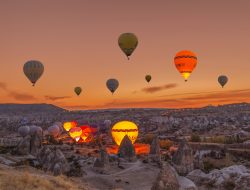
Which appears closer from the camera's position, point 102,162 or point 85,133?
point 102,162

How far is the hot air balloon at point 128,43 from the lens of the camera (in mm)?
54506

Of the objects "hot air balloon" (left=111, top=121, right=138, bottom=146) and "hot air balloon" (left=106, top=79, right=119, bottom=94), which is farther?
"hot air balloon" (left=106, top=79, right=119, bottom=94)

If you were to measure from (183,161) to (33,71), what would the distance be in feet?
96.3

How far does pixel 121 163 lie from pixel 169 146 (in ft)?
74.9

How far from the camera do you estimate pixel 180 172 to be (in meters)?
42.3

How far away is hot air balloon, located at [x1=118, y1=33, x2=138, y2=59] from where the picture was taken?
54.5 meters

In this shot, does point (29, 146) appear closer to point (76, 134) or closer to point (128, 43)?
point (128, 43)

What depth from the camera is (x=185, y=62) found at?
5575 centimetres

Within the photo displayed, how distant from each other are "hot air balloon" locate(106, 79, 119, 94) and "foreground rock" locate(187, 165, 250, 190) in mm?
42196

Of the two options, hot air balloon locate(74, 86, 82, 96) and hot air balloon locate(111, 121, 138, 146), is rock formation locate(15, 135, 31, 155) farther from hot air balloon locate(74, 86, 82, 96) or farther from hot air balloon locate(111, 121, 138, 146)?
hot air balloon locate(74, 86, 82, 96)

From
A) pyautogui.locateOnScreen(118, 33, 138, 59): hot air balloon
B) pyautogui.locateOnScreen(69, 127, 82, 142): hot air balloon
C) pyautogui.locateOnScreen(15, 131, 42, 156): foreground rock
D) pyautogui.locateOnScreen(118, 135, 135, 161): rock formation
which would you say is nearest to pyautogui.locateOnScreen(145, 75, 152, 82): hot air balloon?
pyautogui.locateOnScreen(118, 33, 138, 59): hot air balloon

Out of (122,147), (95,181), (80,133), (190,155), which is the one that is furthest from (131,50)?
(80,133)

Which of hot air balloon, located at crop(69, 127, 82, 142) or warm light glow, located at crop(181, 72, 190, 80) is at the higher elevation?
warm light glow, located at crop(181, 72, 190, 80)

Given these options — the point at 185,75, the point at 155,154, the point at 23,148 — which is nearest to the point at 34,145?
the point at 23,148
